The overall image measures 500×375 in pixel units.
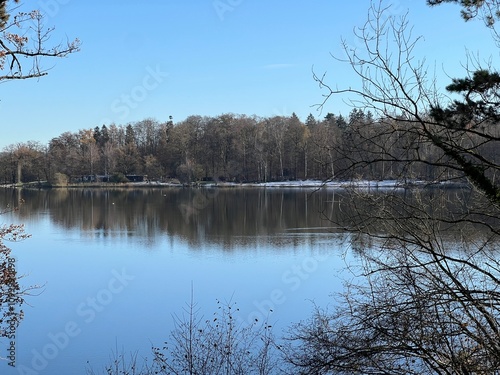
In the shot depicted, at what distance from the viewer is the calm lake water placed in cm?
856

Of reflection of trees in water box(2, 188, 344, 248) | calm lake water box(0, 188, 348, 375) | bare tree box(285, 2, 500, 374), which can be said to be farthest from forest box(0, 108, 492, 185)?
bare tree box(285, 2, 500, 374)

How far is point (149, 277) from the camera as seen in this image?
12844 millimetres

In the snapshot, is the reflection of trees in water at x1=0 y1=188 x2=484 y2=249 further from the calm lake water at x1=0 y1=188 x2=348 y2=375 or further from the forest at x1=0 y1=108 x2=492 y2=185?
the forest at x1=0 y1=108 x2=492 y2=185

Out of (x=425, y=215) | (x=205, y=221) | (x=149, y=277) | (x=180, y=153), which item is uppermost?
(x=180, y=153)

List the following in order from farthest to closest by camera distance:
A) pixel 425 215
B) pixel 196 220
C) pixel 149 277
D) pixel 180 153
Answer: pixel 180 153
pixel 196 220
pixel 149 277
pixel 425 215

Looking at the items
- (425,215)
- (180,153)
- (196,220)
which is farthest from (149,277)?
(180,153)

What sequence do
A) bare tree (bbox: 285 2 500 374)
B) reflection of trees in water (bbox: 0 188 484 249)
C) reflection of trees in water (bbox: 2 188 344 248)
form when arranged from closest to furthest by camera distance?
bare tree (bbox: 285 2 500 374) < reflection of trees in water (bbox: 0 188 484 249) < reflection of trees in water (bbox: 2 188 344 248)

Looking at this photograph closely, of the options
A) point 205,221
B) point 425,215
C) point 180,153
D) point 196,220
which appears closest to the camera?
point 425,215

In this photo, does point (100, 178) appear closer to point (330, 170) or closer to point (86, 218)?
point (86, 218)

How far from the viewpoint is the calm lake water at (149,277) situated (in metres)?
8.56

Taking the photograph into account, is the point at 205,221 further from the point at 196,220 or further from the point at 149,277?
the point at 149,277

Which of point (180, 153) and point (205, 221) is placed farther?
point (180, 153)

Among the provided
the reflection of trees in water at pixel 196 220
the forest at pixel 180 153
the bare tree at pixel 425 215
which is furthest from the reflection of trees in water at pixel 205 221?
the forest at pixel 180 153

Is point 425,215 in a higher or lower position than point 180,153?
lower
